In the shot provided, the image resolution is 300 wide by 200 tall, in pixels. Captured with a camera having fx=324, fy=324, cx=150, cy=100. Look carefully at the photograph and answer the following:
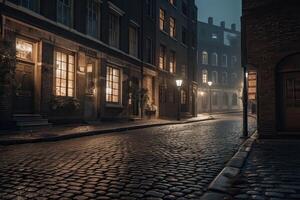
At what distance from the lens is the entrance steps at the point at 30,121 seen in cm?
1141

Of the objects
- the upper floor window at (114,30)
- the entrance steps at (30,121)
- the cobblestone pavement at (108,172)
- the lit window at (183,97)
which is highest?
the upper floor window at (114,30)

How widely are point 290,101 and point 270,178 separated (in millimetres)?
5865

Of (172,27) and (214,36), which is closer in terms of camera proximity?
(172,27)

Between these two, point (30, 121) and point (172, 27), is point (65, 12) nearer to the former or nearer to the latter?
point (30, 121)

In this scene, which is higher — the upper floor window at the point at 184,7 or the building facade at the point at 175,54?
the upper floor window at the point at 184,7

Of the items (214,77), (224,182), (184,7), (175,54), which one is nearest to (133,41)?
(175,54)

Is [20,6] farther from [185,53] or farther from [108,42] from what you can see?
[185,53]

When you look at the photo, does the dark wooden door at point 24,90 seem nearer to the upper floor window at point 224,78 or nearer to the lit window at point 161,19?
the lit window at point 161,19

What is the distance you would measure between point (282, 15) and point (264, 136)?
145 inches

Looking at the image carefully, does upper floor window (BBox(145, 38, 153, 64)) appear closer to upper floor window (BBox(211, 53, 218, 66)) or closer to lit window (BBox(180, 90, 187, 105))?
lit window (BBox(180, 90, 187, 105))

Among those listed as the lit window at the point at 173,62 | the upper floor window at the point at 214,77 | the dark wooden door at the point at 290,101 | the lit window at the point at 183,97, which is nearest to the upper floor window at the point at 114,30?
the lit window at the point at 173,62

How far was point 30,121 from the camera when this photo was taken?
12008mm

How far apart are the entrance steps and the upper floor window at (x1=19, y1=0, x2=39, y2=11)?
4.23m

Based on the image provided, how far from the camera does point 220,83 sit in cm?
5859
